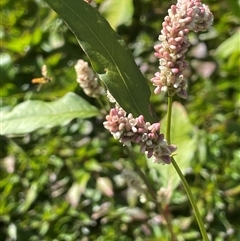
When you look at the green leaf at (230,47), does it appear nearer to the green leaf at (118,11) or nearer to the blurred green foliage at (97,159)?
the blurred green foliage at (97,159)

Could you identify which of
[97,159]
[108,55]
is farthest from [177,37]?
[97,159]

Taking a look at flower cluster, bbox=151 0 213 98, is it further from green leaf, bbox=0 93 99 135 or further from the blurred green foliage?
the blurred green foliage

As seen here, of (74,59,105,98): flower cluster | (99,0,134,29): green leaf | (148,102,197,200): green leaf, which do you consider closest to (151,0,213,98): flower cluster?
(74,59,105,98): flower cluster

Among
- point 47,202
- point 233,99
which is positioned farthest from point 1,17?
point 233,99

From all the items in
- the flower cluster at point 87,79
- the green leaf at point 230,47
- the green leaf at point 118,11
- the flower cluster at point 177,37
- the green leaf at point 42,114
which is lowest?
the green leaf at point 230,47

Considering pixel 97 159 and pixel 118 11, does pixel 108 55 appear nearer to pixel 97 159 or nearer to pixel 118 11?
pixel 118 11

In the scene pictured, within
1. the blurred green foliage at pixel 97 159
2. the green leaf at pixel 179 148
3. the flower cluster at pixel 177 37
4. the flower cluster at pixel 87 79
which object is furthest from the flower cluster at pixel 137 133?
the blurred green foliage at pixel 97 159
